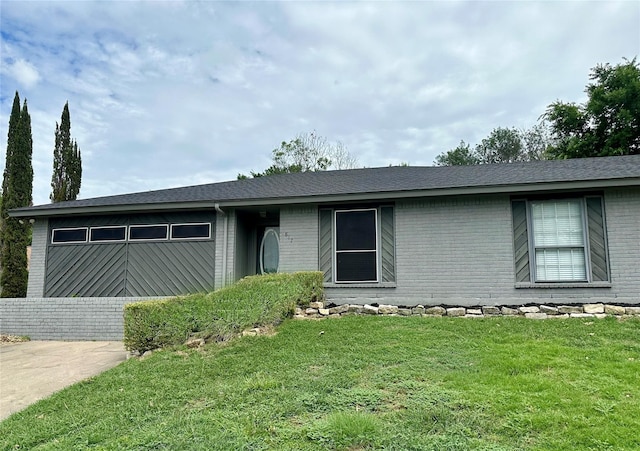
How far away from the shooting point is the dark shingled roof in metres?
8.52

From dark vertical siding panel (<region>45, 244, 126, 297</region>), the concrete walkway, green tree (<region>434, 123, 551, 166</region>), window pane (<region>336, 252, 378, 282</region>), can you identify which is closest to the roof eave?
dark vertical siding panel (<region>45, 244, 126, 297</region>)

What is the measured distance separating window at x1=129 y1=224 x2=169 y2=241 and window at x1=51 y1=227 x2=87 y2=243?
1.31 meters

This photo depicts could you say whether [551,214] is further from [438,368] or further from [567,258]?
[438,368]

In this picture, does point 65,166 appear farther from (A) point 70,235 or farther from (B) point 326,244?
(B) point 326,244

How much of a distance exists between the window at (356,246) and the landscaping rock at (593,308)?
3.88m

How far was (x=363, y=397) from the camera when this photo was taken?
12.8 ft

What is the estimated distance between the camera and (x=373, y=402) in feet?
12.5

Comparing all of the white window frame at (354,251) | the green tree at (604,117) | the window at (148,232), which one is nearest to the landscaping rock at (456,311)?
the white window frame at (354,251)

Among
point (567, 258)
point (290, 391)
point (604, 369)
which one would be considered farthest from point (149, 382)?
point (567, 258)

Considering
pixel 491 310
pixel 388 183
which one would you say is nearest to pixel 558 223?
pixel 491 310

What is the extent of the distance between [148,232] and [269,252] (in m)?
3.03

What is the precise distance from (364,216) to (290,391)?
589 cm

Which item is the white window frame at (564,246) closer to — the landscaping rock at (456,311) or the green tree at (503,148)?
the landscaping rock at (456,311)

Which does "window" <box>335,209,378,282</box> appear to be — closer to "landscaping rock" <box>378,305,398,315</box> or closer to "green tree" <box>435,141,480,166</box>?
"landscaping rock" <box>378,305,398,315</box>
